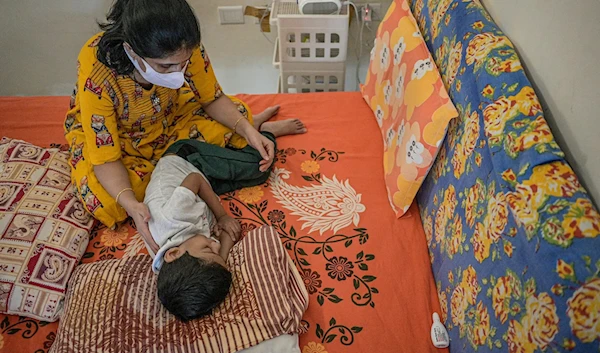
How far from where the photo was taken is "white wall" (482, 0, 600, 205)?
86cm

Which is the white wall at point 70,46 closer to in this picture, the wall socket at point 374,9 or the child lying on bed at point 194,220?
the wall socket at point 374,9

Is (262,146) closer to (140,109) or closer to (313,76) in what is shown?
(140,109)

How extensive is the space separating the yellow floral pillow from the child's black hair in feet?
2.02

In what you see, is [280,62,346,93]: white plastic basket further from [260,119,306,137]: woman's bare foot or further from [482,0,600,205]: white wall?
[482,0,600,205]: white wall

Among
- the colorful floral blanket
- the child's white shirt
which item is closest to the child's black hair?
the child's white shirt

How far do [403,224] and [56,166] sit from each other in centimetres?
118

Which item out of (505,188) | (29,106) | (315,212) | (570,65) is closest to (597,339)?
(505,188)

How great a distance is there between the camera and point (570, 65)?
939 mm

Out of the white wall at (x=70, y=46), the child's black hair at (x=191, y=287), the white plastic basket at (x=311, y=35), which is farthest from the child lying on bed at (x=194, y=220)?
the white wall at (x=70, y=46)

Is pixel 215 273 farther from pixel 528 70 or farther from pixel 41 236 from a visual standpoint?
pixel 528 70

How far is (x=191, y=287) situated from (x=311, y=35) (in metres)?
1.34

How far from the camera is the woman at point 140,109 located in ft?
3.84

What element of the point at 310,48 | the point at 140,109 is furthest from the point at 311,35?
the point at 140,109

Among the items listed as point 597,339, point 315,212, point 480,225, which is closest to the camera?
point 597,339
